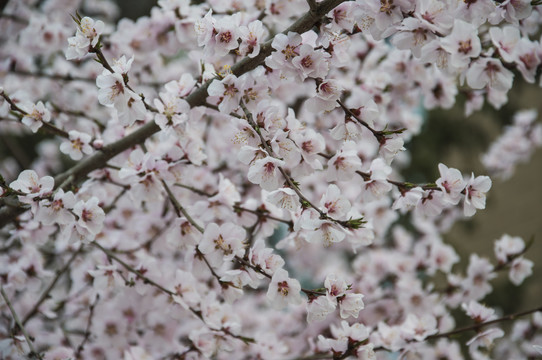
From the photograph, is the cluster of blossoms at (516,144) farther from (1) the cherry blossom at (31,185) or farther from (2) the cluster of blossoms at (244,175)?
(1) the cherry blossom at (31,185)

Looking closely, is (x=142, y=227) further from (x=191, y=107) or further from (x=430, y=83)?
(x=430, y=83)

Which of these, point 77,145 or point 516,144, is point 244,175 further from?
point 516,144

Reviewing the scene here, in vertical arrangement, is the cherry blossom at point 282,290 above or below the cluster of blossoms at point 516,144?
below

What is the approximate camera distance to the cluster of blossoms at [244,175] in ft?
3.88

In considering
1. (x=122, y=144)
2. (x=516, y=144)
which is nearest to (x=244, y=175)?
(x=122, y=144)

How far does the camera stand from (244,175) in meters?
2.17

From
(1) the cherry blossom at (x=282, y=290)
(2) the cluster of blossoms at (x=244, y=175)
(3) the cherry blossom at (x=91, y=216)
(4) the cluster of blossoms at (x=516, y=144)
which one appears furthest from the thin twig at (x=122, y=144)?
(4) the cluster of blossoms at (x=516, y=144)

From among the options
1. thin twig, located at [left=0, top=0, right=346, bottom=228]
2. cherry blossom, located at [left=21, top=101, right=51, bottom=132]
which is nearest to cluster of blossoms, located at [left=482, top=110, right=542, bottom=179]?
thin twig, located at [left=0, top=0, right=346, bottom=228]

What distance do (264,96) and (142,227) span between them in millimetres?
977

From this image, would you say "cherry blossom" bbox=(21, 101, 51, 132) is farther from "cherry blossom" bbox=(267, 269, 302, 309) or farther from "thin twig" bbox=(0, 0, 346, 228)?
"cherry blossom" bbox=(267, 269, 302, 309)

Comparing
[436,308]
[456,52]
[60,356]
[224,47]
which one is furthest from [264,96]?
[436,308]

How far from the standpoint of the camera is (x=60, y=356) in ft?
5.06

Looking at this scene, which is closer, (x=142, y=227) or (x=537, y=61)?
(x=537, y=61)

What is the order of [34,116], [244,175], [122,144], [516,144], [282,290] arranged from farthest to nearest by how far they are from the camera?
[516,144] → [244,175] → [122,144] → [34,116] → [282,290]
